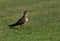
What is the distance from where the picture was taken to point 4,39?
13.3 metres

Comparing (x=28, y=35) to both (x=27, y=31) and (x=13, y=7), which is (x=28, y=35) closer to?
(x=27, y=31)

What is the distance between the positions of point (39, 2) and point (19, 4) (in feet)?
5.80

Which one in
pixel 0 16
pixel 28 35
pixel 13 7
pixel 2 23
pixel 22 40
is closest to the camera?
pixel 22 40

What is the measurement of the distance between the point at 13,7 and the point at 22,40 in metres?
13.9

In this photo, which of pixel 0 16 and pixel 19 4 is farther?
pixel 19 4

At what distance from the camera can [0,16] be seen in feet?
70.1

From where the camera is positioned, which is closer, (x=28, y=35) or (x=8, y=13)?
(x=28, y=35)

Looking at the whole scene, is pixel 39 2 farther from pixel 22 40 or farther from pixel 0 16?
pixel 22 40

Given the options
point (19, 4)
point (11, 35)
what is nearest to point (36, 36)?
point (11, 35)

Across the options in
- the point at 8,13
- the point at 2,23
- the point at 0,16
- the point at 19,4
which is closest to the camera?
the point at 2,23

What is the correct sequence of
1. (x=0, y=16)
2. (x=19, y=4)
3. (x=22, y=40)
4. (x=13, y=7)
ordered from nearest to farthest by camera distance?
(x=22, y=40) → (x=0, y=16) → (x=13, y=7) → (x=19, y=4)

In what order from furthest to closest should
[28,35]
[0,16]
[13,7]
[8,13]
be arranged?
[13,7]
[8,13]
[0,16]
[28,35]

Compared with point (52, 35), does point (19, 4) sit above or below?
below

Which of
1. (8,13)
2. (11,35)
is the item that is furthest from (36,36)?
(8,13)
